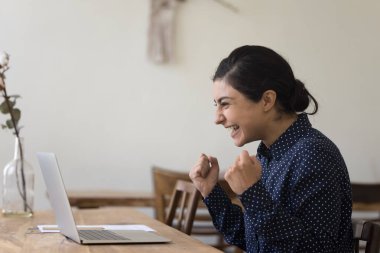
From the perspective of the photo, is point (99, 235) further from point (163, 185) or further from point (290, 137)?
point (163, 185)

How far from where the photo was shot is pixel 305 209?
1.61 m

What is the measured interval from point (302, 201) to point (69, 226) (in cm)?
55

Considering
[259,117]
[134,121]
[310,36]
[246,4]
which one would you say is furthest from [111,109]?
[259,117]

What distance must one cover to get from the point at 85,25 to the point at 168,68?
54 cm

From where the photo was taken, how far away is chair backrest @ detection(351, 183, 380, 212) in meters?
3.70

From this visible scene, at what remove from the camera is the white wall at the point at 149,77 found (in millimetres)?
3965

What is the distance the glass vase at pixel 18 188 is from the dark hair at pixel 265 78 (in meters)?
0.85

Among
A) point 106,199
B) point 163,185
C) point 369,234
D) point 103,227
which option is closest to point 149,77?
point 163,185

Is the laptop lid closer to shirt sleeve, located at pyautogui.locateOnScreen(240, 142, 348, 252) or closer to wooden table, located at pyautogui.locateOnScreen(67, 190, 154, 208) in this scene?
shirt sleeve, located at pyautogui.locateOnScreen(240, 142, 348, 252)

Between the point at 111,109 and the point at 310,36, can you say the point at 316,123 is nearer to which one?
the point at 310,36

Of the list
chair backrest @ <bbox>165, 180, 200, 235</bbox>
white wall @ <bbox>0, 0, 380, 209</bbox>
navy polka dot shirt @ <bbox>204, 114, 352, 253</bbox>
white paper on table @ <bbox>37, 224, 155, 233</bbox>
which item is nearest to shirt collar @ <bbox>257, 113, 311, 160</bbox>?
navy polka dot shirt @ <bbox>204, 114, 352, 253</bbox>

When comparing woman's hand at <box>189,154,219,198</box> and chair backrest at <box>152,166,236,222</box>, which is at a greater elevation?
woman's hand at <box>189,154,219,198</box>

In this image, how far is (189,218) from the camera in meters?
2.26

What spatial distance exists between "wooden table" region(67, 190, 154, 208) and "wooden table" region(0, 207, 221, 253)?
0.99 meters
